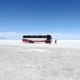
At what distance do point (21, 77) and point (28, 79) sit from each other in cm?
49

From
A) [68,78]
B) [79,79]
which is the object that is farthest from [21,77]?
[79,79]

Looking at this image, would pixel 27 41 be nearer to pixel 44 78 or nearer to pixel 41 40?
pixel 41 40

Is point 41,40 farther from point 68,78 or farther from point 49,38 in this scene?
point 68,78

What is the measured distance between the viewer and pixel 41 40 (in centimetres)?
5066

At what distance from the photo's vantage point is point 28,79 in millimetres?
6781

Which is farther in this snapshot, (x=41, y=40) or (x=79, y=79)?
(x=41, y=40)

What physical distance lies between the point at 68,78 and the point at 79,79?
52cm

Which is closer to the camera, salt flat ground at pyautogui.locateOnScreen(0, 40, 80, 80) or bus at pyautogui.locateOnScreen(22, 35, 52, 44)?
salt flat ground at pyautogui.locateOnScreen(0, 40, 80, 80)

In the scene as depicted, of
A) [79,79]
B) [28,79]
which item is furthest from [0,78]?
[79,79]

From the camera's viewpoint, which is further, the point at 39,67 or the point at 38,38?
the point at 38,38

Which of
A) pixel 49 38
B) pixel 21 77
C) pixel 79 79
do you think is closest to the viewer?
pixel 79 79

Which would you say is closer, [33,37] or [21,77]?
[21,77]

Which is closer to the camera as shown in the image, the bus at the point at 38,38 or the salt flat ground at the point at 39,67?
the salt flat ground at the point at 39,67

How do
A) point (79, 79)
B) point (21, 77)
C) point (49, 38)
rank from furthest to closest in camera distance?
1. point (49, 38)
2. point (21, 77)
3. point (79, 79)
